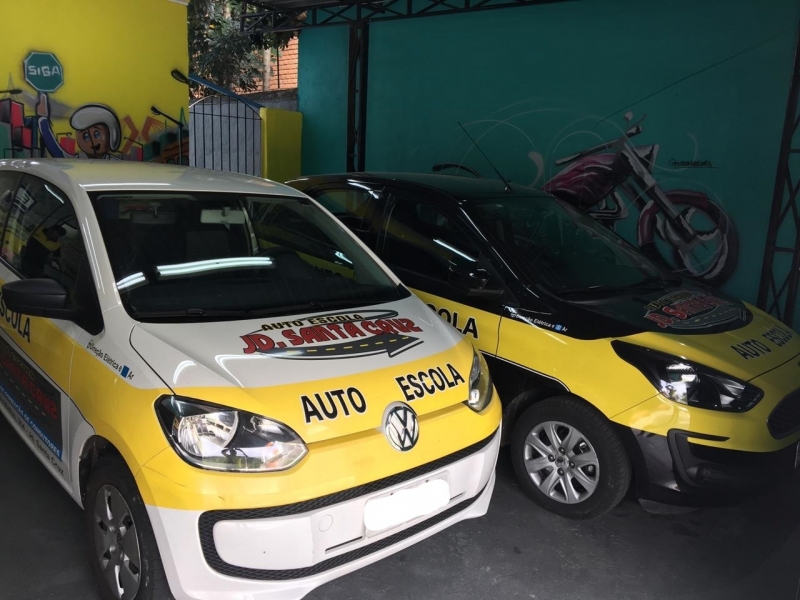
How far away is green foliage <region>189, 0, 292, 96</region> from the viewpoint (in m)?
13.0

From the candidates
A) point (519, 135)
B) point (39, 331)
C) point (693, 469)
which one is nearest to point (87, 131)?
point (519, 135)

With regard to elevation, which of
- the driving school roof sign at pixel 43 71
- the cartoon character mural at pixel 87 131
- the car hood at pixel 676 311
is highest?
the driving school roof sign at pixel 43 71

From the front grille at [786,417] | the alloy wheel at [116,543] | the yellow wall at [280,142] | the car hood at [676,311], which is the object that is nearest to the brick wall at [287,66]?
the yellow wall at [280,142]

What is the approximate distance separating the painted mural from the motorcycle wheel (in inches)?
217

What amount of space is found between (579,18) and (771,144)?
237 centimetres

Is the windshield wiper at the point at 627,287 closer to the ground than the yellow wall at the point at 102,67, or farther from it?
closer to the ground

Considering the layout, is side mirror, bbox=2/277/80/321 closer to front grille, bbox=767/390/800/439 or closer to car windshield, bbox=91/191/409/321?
car windshield, bbox=91/191/409/321

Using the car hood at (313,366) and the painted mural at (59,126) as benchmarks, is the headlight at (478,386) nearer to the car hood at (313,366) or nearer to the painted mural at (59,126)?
the car hood at (313,366)

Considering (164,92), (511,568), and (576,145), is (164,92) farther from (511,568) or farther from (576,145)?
(511,568)

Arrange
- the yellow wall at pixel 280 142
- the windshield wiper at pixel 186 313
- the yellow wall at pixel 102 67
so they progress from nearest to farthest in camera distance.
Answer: the windshield wiper at pixel 186 313 < the yellow wall at pixel 102 67 < the yellow wall at pixel 280 142

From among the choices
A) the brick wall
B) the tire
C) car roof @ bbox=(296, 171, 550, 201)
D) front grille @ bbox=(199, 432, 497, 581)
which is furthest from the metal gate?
front grille @ bbox=(199, 432, 497, 581)

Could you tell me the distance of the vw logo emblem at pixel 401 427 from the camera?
214cm

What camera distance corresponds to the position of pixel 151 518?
1929 millimetres

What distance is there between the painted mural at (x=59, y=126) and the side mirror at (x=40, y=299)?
482cm
